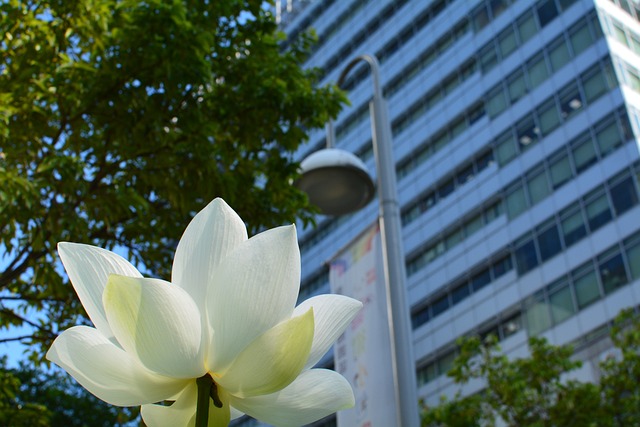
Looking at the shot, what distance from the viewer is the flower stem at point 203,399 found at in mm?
637

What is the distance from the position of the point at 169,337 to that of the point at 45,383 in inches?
696

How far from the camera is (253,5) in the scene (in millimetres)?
6871

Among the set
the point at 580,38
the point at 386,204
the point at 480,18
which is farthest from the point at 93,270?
the point at 480,18

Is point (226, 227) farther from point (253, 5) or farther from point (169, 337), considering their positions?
point (253, 5)

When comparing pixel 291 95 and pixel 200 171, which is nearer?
pixel 200 171

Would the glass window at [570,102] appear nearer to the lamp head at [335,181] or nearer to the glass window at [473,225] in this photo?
the glass window at [473,225]

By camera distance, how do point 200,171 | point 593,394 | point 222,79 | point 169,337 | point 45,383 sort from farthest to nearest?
point 45,383 → point 593,394 → point 222,79 → point 200,171 → point 169,337

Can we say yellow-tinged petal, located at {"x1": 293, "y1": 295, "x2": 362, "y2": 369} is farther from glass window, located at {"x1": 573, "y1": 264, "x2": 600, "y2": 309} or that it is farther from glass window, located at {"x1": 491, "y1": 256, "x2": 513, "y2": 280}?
glass window, located at {"x1": 491, "y1": 256, "x2": 513, "y2": 280}

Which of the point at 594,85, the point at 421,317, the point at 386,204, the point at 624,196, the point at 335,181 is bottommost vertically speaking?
the point at 386,204

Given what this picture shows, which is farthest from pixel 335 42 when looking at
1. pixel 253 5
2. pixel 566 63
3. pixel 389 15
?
pixel 253 5

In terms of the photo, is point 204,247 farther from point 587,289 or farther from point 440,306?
point 440,306

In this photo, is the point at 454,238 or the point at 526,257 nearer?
the point at 526,257

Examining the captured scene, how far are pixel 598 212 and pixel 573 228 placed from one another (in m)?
1.20

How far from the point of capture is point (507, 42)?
114 feet
